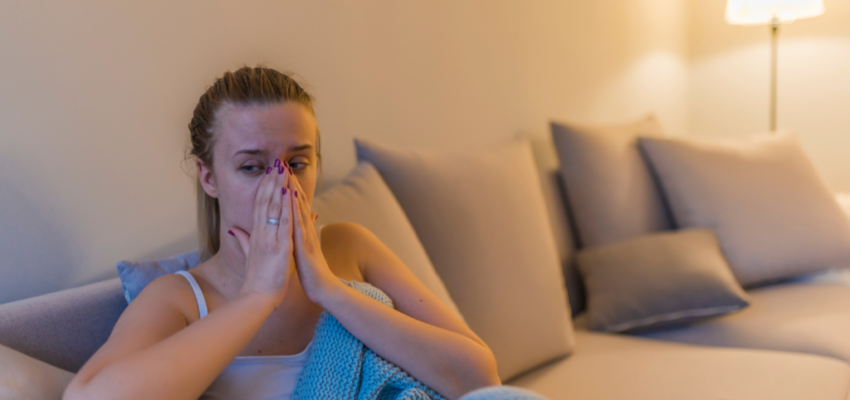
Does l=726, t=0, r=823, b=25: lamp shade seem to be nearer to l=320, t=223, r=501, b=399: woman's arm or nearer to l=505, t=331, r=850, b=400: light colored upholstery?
l=505, t=331, r=850, b=400: light colored upholstery

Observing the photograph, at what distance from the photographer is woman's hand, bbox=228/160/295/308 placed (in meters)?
0.91

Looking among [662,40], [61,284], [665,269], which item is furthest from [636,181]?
[61,284]

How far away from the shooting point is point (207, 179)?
1062mm

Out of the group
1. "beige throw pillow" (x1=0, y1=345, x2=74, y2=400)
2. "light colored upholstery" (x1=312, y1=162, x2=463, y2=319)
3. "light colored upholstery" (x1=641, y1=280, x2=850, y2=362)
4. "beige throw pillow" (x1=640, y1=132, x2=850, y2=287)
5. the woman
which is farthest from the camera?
"beige throw pillow" (x1=640, y1=132, x2=850, y2=287)

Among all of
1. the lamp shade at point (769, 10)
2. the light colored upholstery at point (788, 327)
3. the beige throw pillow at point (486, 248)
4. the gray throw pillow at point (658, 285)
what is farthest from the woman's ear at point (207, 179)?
the lamp shade at point (769, 10)

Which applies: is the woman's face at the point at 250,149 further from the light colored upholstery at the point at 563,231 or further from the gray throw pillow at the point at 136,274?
the light colored upholstery at the point at 563,231

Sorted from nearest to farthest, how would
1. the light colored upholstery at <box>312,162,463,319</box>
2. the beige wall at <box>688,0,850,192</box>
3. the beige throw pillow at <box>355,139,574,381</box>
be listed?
the light colored upholstery at <box>312,162,463,319</box>, the beige throw pillow at <box>355,139,574,381</box>, the beige wall at <box>688,0,850,192</box>

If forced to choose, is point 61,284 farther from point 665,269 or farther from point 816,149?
point 816,149

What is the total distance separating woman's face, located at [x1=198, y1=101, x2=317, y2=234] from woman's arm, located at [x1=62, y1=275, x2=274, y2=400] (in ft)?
0.55

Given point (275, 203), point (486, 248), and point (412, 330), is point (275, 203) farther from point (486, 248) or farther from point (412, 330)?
point (486, 248)

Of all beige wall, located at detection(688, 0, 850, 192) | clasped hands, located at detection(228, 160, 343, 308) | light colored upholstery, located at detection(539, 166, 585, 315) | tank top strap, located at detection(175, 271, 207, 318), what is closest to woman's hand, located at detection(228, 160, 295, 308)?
clasped hands, located at detection(228, 160, 343, 308)

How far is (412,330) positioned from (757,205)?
1.54 m

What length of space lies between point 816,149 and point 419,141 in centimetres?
251

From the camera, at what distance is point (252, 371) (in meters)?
0.98
